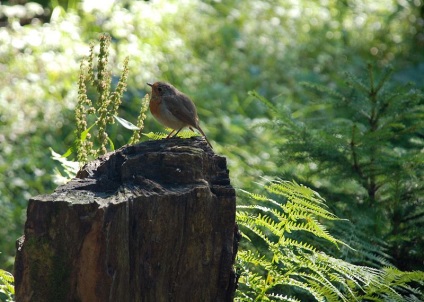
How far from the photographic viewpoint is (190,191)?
91.9 inches

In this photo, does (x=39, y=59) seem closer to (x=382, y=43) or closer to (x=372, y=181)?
(x=372, y=181)

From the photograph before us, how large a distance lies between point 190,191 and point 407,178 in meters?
1.58

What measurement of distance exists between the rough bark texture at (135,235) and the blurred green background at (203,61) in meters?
1.39

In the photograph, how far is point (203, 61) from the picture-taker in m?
7.83

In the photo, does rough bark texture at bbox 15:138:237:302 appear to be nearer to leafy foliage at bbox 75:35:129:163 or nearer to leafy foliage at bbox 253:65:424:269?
leafy foliage at bbox 75:35:129:163

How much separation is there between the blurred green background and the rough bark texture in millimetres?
1385

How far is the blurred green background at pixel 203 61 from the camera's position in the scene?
5.80 meters

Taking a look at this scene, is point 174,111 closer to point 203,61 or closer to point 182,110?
point 182,110

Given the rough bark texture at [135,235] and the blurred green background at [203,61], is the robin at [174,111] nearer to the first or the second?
the blurred green background at [203,61]

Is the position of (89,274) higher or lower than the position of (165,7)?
lower

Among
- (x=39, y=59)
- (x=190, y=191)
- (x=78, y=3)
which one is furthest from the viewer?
(x=78, y=3)

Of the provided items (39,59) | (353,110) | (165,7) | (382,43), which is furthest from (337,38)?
(353,110)

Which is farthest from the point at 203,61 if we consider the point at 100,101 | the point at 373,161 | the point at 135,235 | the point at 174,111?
the point at 135,235

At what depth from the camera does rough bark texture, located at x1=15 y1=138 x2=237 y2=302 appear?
2.17 meters
